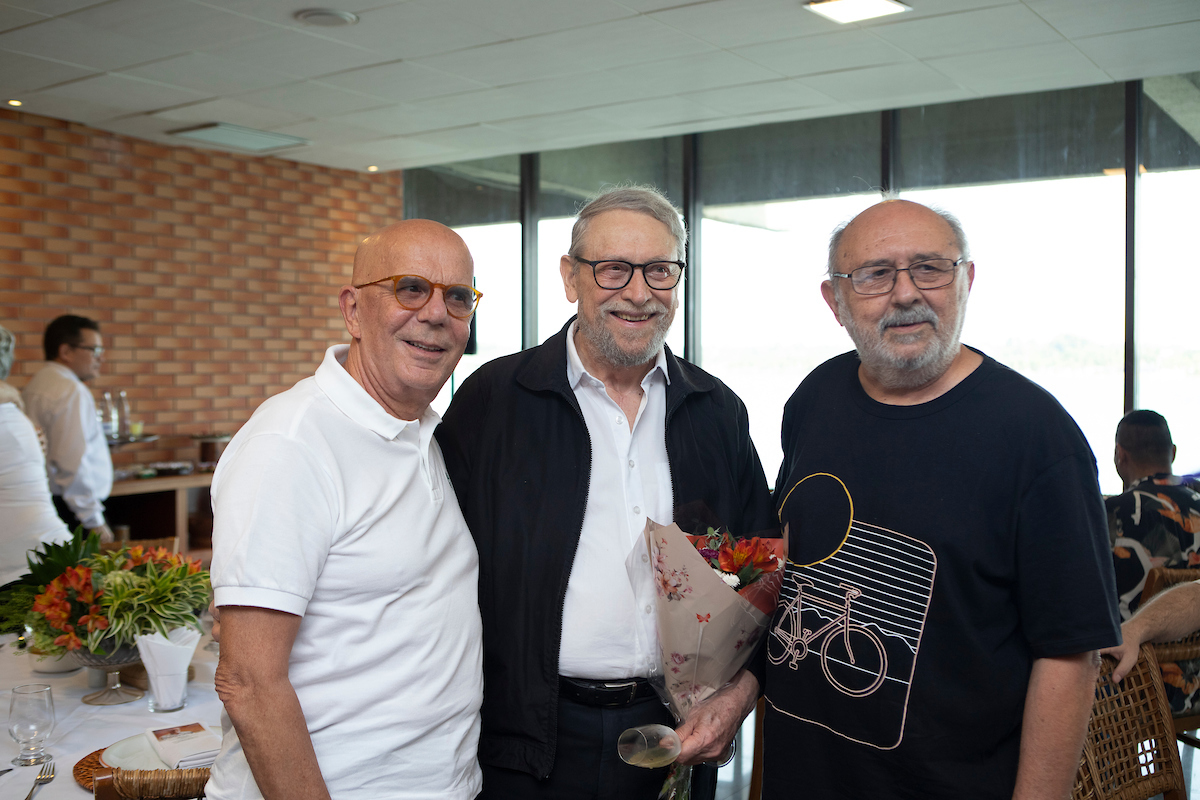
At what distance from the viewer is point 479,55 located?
4836 millimetres

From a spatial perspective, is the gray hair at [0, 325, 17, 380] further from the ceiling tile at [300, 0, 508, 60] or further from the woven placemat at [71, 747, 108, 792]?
the woven placemat at [71, 747, 108, 792]

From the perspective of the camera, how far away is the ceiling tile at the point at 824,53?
4.57 metres

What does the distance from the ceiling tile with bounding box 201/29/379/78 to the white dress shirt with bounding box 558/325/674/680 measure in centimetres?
327

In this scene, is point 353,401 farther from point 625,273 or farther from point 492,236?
point 492,236

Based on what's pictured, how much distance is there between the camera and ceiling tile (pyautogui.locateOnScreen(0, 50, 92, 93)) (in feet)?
16.1

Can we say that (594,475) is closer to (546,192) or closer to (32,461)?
(32,461)

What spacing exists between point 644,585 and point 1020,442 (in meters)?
0.75

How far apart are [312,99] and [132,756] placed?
4595mm

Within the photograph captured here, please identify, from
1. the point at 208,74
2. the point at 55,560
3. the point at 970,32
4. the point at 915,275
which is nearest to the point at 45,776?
the point at 55,560

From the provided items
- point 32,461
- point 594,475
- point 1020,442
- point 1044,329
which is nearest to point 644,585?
point 594,475

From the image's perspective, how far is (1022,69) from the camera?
16.5ft

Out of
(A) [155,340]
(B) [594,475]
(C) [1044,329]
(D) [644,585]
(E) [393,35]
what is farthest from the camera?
(A) [155,340]

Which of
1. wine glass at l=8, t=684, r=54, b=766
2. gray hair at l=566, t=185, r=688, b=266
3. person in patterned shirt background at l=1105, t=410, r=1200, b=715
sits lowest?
wine glass at l=8, t=684, r=54, b=766

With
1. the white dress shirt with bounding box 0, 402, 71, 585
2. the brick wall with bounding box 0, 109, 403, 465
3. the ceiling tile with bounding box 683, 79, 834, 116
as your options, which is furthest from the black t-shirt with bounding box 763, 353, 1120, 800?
the brick wall with bounding box 0, 109, 403, 465
